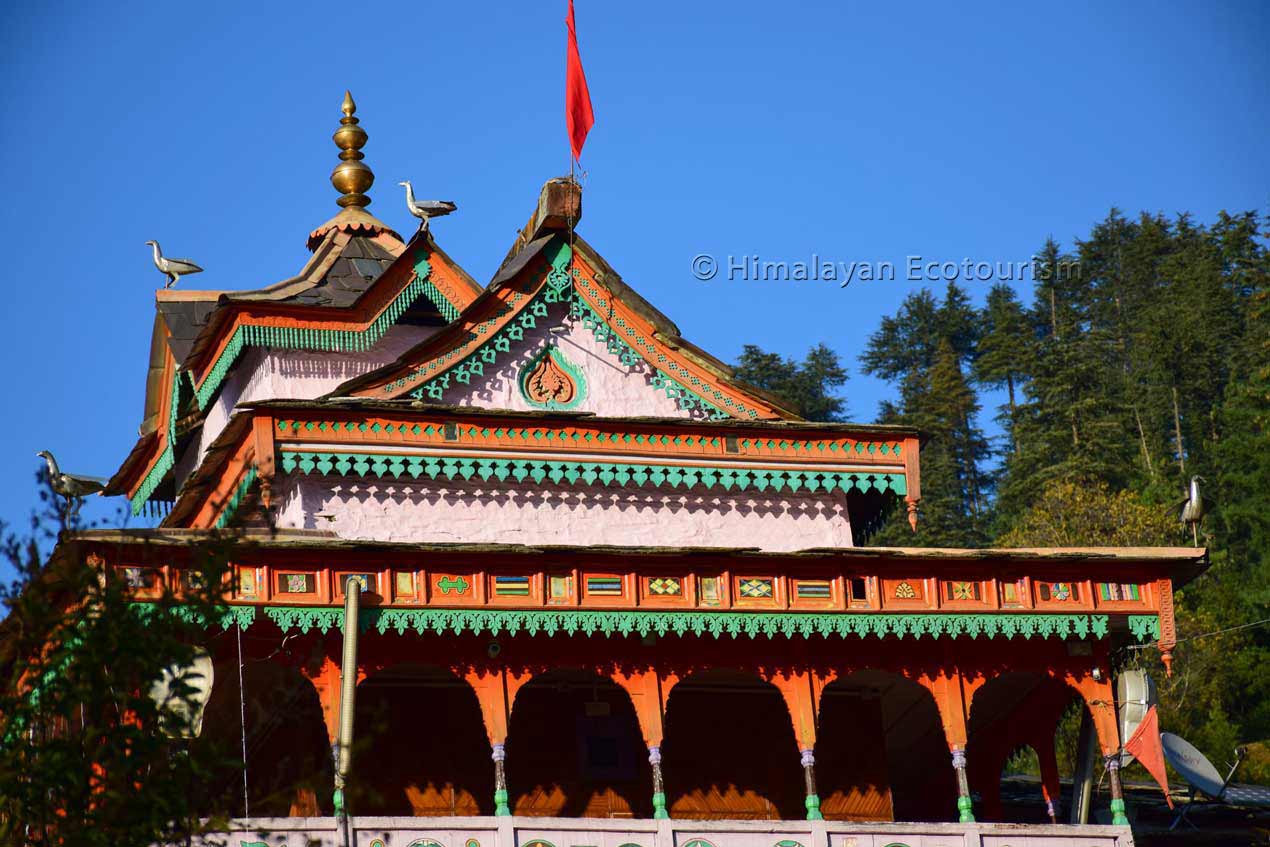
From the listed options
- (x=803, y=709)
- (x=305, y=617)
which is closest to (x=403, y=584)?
(x=305, y=617)

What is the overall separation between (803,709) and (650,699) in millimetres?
1851

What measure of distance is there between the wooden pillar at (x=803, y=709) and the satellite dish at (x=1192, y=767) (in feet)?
19.3

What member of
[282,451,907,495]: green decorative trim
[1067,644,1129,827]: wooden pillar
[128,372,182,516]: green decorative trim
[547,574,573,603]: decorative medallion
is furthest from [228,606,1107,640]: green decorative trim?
[128,372,182,516]: green decorative trim

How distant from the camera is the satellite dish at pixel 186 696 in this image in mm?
18141

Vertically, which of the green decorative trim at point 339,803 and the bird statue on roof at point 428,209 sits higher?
the bird statue on roof at point 428,209

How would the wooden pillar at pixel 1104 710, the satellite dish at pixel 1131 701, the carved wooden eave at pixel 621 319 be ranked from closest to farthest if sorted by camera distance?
the wooden pillar at pixel 1104 710 → the satellite dish at pixel 1131 701 → the carved wooden eave at pixel 621 319

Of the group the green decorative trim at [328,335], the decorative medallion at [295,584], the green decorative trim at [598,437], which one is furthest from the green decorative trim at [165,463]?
the decorative medallion at [295,584]

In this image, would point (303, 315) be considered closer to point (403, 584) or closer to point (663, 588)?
point (403, 584)

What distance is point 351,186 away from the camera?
112 ft

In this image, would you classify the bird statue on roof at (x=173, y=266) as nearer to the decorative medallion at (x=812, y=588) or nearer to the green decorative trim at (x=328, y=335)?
the green decorative trim at (x=328, y=335)

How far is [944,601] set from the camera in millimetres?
26578

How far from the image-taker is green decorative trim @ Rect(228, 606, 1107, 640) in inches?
976

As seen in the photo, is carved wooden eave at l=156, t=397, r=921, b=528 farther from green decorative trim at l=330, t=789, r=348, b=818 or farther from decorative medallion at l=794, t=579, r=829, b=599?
green decorative trim at l=330, t=789, r=348, b=818

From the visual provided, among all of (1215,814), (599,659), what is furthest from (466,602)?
(1215,814)
